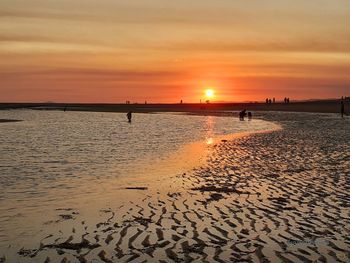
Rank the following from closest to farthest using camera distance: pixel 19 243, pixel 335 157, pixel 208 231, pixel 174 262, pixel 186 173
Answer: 1. pixel 174 262
2. pixel 19 243
3. pixel 208 231
4. pixel 186 173
5. pixel 335 157

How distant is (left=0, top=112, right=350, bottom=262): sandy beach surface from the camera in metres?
7.42

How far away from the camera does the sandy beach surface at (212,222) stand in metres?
7.42

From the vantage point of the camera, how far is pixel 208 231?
8734 mm

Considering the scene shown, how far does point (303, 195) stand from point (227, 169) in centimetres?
548

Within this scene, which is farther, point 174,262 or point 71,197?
point 71,197

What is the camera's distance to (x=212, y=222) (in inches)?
371

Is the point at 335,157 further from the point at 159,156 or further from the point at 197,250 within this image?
the point at 197,250

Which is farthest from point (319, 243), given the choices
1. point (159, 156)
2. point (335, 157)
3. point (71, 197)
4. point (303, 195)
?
point (159, 156)

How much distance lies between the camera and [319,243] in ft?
25.7

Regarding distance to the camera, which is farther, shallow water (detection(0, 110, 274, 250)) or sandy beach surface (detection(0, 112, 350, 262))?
shallow water (detection(0, 110, 274, 250))

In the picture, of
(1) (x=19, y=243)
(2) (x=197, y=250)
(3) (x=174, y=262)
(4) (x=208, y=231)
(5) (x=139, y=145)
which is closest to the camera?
(3) (x=174, y=262)

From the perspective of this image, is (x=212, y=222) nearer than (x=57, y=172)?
Yes

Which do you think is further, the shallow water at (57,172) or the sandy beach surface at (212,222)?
the shallow water at (57,172)

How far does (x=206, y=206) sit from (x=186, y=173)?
5.70 meters
